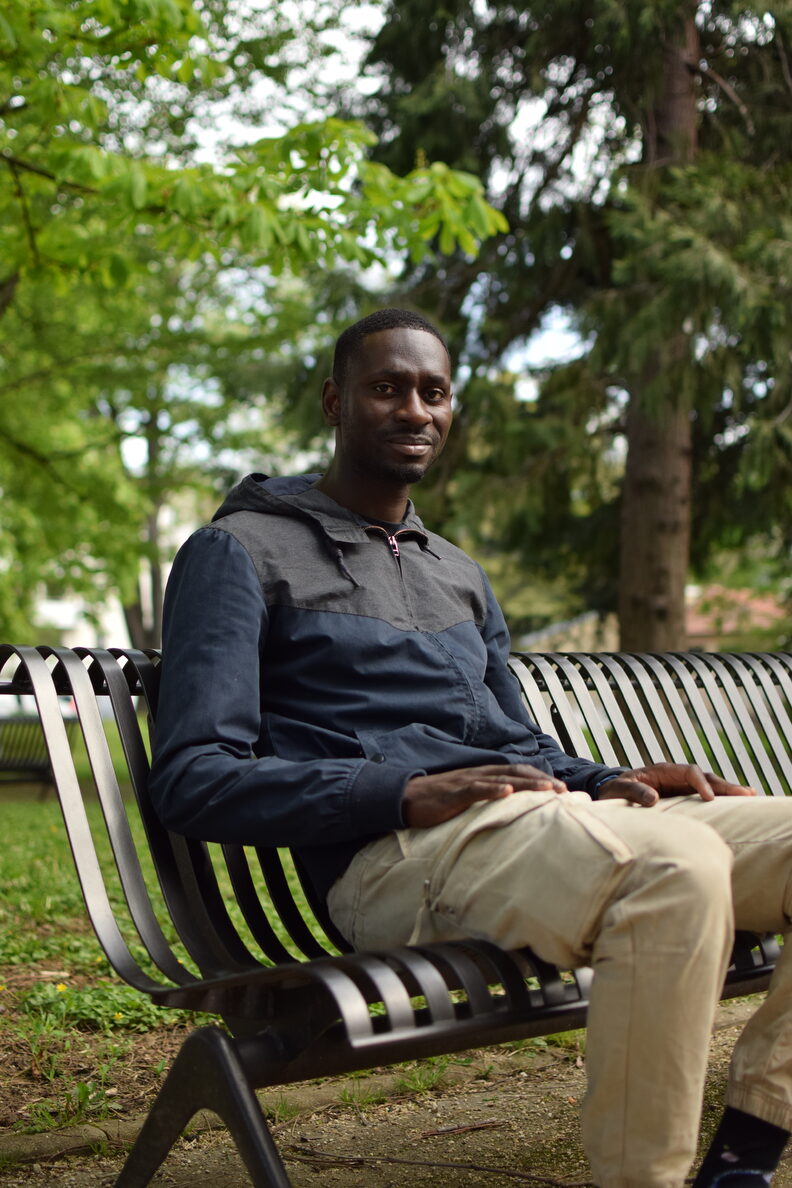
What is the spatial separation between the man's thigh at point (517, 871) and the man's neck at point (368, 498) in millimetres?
858

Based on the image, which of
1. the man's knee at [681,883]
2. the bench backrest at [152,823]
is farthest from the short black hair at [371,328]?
the man's knee at [681,883]

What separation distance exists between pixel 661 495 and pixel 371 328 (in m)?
7.25

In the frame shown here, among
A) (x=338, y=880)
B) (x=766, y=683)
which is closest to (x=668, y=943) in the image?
(x=338, y=880)

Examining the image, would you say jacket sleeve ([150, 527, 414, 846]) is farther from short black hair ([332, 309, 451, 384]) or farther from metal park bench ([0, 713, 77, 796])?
metal park bench ([0, 713, 77, 796])

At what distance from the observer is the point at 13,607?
65.7 feet

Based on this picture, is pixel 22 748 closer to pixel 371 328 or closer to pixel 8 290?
pixel 8 290

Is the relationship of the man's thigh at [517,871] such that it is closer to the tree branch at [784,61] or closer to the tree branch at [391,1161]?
the tree branch at [391,1161]

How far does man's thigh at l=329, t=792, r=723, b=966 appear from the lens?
2.00m

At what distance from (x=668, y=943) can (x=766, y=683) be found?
8.64 feet

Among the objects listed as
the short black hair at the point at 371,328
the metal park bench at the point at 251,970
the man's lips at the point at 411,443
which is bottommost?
the metal park bench at the point at 251,970

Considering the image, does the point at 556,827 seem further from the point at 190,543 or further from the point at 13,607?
the point at 13,607

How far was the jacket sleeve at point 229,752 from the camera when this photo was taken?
7.51 ft

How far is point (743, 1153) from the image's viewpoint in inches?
84.8

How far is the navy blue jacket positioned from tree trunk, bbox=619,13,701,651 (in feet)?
21.9
